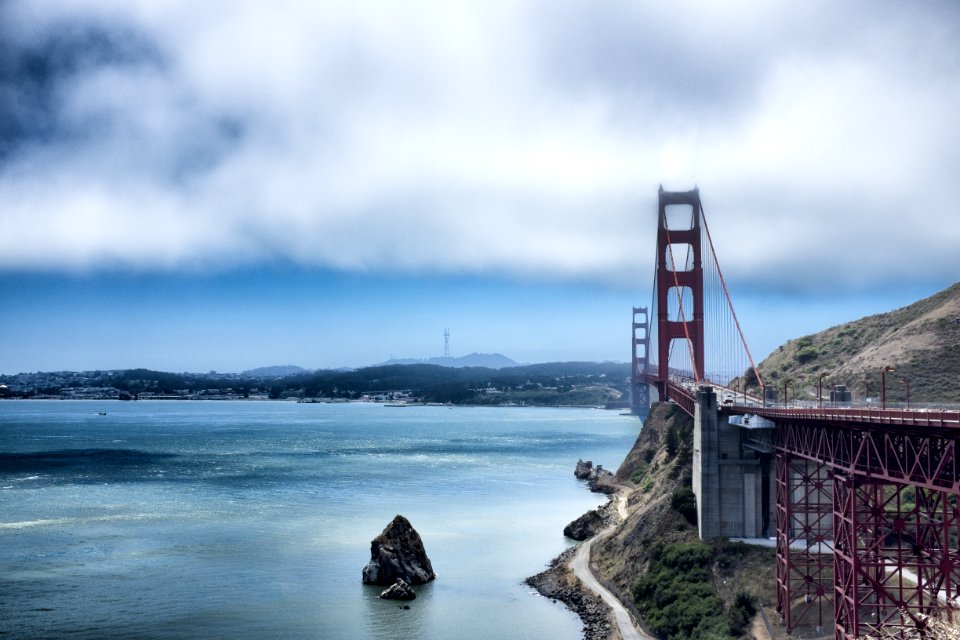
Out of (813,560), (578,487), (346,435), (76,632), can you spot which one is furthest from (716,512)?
(346,435)

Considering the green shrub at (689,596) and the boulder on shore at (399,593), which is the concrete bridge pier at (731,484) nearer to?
the green shrub at (689,596)

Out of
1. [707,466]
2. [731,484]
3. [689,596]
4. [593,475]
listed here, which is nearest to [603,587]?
[689,596]

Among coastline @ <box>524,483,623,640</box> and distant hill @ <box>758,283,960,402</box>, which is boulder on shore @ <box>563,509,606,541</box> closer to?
coastline @ <box>524,483,623,640</box>

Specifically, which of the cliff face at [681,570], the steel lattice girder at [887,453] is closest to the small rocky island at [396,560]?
the cliff face at [681,570]

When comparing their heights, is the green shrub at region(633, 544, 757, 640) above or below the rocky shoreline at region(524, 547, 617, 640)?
above

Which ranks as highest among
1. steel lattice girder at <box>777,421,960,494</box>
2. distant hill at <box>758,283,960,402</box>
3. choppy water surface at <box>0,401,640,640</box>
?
distant hill at <box>758,283,960,402</box>

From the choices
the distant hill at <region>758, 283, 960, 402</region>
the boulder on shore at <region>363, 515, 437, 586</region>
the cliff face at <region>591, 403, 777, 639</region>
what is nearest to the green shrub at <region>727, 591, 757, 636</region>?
the cliff face at <region>591, 403, 777, 639</region>
